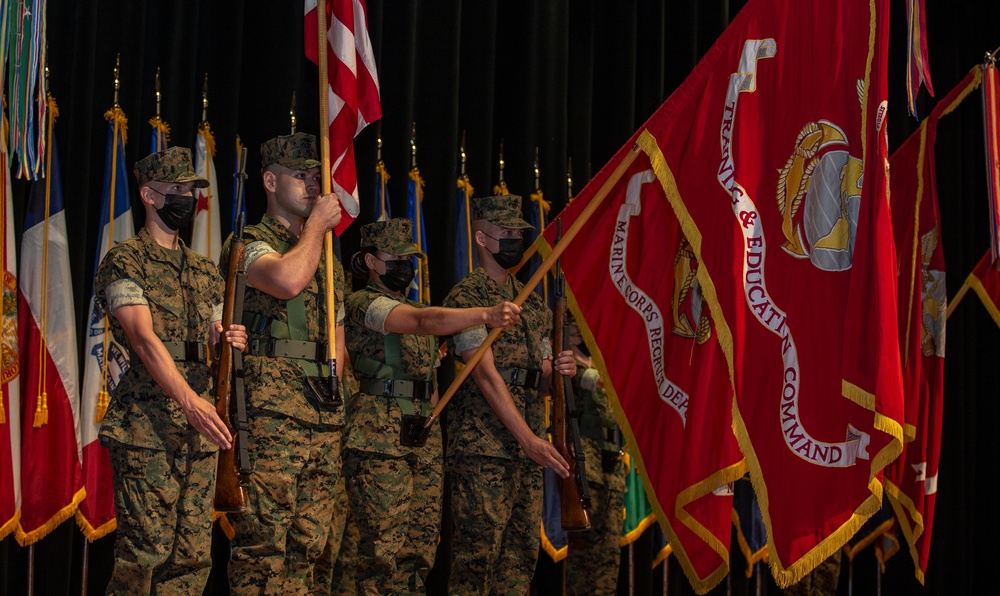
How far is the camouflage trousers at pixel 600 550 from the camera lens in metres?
5.23

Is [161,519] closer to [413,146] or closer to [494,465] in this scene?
[494,465]

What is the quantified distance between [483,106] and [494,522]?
2.55 meters

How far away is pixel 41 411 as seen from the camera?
412 cm

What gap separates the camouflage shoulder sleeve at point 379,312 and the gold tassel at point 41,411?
1.23m

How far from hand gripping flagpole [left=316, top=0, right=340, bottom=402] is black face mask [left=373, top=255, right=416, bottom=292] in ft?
1.49

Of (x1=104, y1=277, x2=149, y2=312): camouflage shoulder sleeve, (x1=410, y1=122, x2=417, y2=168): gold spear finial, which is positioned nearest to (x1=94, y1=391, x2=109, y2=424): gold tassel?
(x1=104, y1=277, x2=149, y2=312): camouflage shoulder sleeve

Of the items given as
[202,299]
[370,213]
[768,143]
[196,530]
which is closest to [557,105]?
[370,213]

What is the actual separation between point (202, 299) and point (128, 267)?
270 mm

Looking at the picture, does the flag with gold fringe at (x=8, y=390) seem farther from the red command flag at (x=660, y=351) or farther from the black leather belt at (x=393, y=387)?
the red command flag at (x=660, y=351)

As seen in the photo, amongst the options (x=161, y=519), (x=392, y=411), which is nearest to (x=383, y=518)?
(x=392, y=411)

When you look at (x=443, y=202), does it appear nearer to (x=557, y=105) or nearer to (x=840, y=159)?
(x=557, y=105)

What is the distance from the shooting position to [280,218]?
3736mm

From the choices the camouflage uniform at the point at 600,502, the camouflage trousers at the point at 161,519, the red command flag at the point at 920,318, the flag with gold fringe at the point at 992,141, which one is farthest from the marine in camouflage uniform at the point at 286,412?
the flag with gold fringe at the point at 992,141

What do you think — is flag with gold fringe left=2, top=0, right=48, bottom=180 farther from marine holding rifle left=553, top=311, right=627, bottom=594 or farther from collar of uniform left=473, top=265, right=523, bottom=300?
marine holding rifle left=553, top=311, right=627, bottom=594
